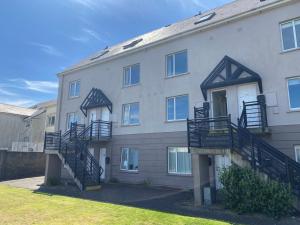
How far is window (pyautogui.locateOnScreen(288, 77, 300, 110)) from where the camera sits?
13.0 m

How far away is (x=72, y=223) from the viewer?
840 centimetres

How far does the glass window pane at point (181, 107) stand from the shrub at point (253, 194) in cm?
665

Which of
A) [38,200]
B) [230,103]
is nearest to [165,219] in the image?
[38,200]

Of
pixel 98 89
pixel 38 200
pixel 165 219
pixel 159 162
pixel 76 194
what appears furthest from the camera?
pixel 98 89

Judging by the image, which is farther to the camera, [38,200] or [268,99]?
[268,99]

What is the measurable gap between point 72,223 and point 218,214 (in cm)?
544

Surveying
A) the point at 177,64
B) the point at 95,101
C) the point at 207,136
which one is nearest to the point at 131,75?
the point at 95,101

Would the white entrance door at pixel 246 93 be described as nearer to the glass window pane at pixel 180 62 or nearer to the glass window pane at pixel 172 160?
the glass window pane at pixel 180 62

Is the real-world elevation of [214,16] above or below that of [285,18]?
above

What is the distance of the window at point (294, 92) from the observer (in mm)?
13000

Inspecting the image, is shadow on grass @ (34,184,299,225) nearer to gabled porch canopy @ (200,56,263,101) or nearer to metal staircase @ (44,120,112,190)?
metal staircase @ (44,120,112,190)

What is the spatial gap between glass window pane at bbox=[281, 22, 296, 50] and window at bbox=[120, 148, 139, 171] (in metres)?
12.2

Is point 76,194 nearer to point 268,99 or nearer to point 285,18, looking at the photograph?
point 268,99

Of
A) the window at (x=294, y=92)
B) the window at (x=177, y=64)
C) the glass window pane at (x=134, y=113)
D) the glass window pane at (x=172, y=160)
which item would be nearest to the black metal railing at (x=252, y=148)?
the window at (x=294, y=92)
